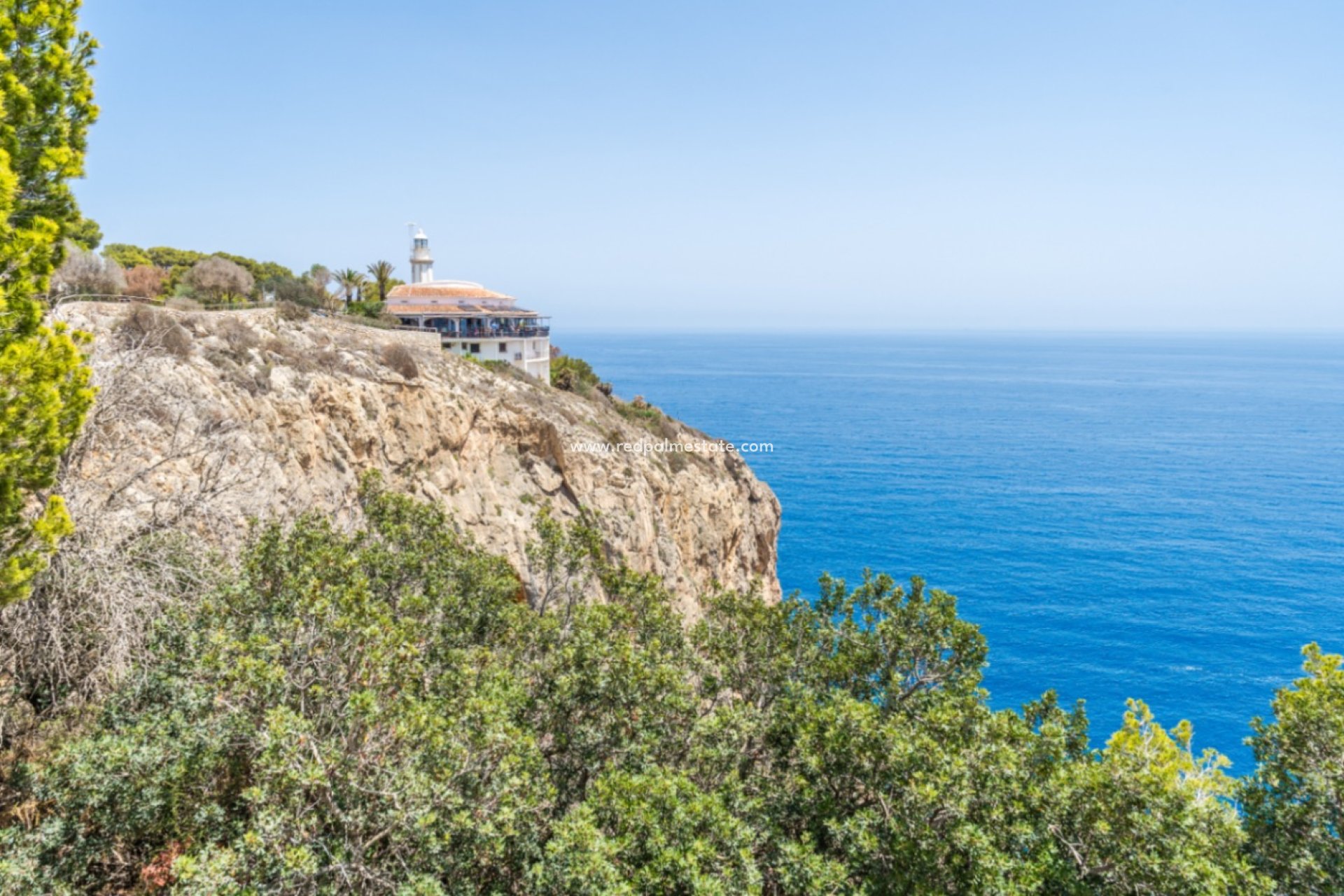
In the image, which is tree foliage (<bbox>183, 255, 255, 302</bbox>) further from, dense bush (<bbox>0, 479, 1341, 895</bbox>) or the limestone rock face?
dense bush (<bbox>0, 479, 1341, 895</bbox>)

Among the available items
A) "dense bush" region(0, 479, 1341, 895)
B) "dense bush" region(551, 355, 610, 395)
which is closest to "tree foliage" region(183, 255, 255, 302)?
"dense bush" region(551, 355, 610, 395)

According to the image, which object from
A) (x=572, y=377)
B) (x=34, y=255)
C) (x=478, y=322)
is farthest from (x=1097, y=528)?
(x=34, y=255)

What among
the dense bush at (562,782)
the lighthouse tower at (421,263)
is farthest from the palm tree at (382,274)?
the dense bush at (562,782)

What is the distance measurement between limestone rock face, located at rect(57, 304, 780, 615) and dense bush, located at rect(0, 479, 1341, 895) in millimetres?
5019

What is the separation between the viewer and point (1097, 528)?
6088 cm

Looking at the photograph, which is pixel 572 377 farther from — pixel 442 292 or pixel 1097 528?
pixel 1097 528

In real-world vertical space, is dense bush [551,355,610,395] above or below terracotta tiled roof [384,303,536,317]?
below

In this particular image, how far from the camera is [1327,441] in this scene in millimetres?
96375

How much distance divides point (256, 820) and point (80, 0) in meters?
10.3

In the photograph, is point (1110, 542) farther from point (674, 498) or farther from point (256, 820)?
point (256, 820)

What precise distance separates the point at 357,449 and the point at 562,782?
21.5 m

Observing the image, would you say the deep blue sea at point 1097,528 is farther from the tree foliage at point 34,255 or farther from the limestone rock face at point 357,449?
the tree foliage at point 34,255

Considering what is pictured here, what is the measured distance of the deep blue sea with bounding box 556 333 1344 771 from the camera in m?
39.8

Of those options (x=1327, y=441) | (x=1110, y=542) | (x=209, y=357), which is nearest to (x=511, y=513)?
(x=209, y=357)
